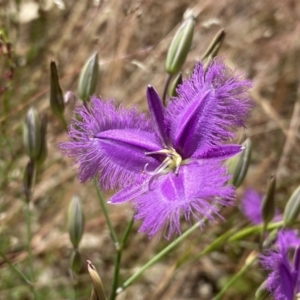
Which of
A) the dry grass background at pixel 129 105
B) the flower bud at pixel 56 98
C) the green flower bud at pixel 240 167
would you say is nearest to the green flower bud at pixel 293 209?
the green flower bud at pixel 240 167

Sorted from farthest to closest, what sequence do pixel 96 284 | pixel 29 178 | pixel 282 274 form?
pixel 29 178, pixel 282 274, pixel 96 284

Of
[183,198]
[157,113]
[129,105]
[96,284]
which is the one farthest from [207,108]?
[129,105]

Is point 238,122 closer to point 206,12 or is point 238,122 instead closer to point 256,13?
point 206,12

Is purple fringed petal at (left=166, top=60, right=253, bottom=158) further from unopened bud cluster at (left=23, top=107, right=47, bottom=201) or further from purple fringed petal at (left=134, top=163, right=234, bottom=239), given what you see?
unopened bud cluster at (left=23, top=107, right=47, bottom=201)

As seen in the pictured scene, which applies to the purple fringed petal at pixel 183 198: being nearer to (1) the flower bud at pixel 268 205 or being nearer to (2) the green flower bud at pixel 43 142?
(1) the flower bud at pixel 268 205

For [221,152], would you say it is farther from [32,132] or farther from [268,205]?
[32,132]

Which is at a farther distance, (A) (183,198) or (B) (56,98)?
(B) (56,98)
